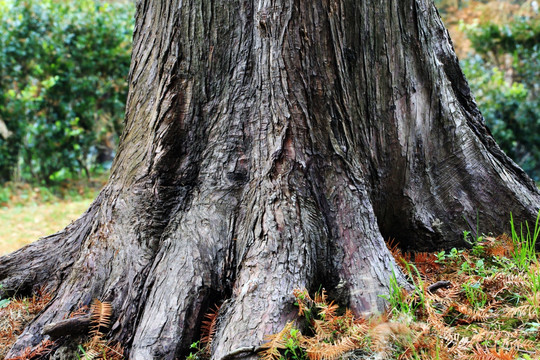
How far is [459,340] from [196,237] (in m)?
1.45

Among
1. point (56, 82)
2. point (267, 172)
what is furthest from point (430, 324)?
point (56, 82)

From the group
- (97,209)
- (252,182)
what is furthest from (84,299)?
(252,182)

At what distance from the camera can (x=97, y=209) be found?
10.4 feet

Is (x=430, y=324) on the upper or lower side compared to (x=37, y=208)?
upper

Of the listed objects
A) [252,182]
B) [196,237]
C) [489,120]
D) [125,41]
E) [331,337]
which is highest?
[125,41]

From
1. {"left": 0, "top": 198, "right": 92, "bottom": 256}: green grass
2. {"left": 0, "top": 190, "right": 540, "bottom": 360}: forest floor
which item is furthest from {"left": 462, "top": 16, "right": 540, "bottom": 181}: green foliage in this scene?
{"left": 0, "top": 198, "right": 92, "bottom": 256}: green grass

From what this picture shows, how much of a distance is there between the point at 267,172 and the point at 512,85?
868 centimetres

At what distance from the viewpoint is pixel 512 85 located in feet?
31.0

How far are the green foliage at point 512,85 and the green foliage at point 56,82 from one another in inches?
280

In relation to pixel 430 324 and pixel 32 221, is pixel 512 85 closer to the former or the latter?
pixel 430 324

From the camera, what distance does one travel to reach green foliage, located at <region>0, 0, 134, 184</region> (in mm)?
8414

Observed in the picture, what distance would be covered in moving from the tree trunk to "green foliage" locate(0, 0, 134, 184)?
6.34 meters

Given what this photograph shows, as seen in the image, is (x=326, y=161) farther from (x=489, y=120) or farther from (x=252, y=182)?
(x=489, y=120)

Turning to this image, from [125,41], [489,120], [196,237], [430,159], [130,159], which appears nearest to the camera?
[196,237]
